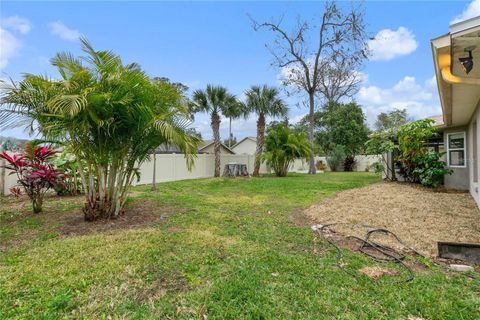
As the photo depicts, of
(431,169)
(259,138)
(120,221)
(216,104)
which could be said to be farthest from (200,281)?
(259,138)

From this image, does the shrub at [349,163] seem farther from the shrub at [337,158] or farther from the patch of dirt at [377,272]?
the patch of dirt at [377,272]

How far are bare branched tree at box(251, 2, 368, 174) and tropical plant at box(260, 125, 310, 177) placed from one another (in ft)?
7.36

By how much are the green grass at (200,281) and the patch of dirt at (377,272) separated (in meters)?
0.15

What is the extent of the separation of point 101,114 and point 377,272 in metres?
4.49

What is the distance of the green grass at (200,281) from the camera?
7.66 ft

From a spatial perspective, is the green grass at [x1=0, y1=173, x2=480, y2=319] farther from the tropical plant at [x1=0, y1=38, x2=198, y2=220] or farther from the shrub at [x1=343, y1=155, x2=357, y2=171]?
the shrub at [x1=343, y1=155, x2=357, y2=171]

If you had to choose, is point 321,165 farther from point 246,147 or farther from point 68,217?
point 68,217

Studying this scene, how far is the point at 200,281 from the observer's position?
2.83 m

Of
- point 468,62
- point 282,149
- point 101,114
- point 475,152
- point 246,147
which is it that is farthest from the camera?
point 246,147

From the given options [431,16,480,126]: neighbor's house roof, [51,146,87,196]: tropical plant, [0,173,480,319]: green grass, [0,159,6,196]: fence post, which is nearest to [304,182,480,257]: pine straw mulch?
[0,173,480,319]: green grass

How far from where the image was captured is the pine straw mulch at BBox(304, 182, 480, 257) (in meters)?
4.30

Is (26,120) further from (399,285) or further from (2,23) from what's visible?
(399,285)

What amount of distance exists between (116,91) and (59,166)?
484cm

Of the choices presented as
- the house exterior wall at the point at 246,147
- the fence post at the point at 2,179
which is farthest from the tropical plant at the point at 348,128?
the fence post at the point at 2,179
